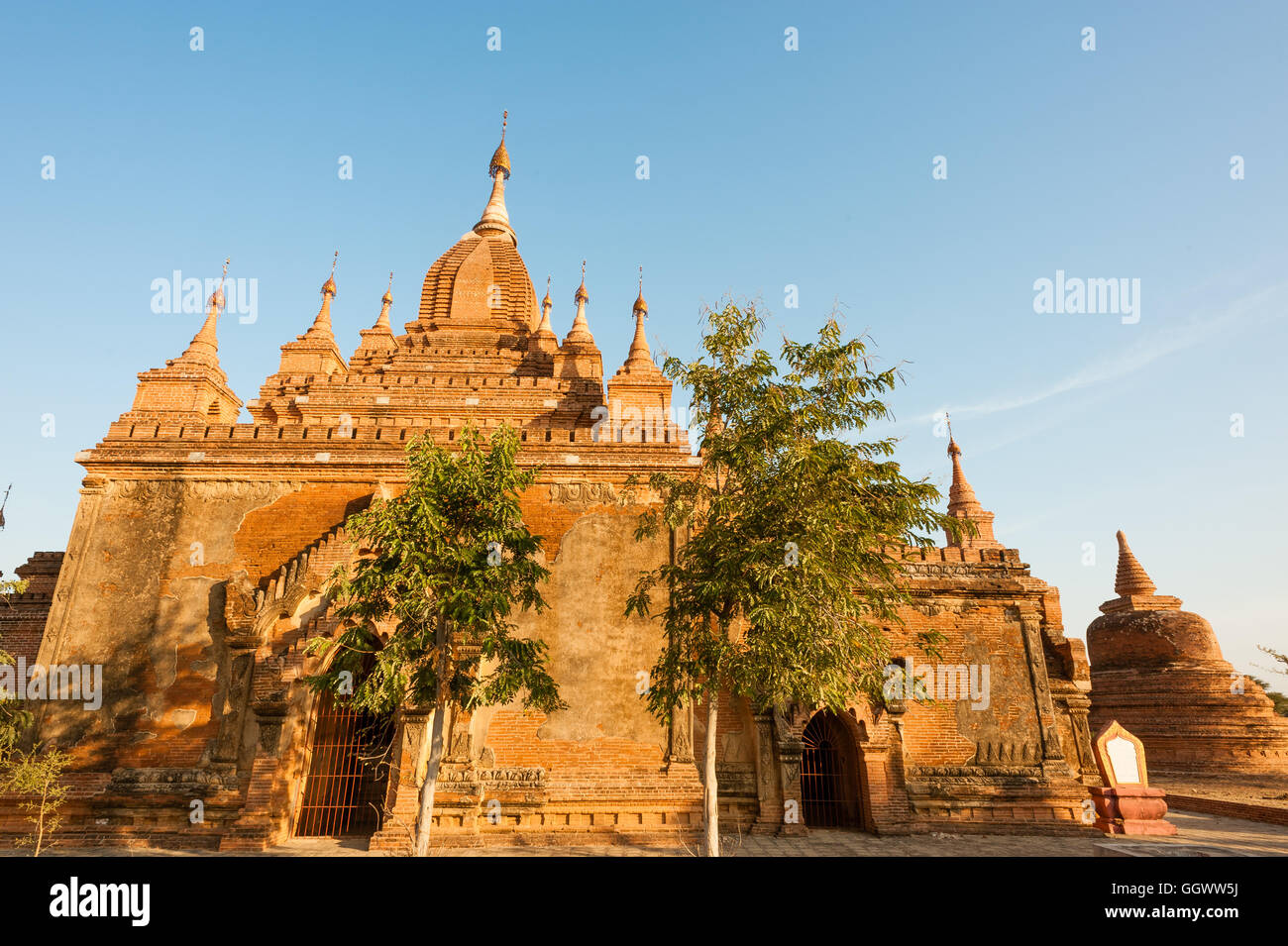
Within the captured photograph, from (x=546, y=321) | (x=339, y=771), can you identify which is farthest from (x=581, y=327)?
(x=339, y=771)

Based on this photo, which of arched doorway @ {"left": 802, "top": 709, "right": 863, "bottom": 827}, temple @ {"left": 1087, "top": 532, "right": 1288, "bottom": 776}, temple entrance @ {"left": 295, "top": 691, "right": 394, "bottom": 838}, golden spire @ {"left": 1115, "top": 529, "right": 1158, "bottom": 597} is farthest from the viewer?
golden spire @ {"left": 1115, "top": 529, "right": 1158, "bottom": 597}

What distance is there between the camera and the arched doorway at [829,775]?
15516mm

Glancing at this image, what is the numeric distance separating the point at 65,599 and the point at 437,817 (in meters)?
9.11

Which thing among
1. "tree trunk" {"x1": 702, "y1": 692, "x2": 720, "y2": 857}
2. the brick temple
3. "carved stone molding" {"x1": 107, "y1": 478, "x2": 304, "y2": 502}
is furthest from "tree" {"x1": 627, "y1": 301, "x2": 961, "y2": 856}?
"carved stone molding" {"x1": 107, "y1": 478, "x2": 304, "y2": 502}

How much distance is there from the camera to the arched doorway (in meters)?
15.5

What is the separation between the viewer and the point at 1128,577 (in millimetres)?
30109

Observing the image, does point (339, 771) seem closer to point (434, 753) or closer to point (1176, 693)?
point (434, 753)

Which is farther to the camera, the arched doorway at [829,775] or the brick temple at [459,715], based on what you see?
the arched doorway at [829,775]

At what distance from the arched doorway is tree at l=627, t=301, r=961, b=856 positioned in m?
4.60

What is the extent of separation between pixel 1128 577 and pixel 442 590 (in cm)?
3014

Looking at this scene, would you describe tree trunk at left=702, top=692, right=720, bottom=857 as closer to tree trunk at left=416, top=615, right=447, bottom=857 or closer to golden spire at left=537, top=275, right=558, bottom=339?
tree trunk at left=416, top=615, right=447, bottom=857

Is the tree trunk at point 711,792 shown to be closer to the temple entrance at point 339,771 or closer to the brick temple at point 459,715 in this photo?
the brick temple at point 459,715

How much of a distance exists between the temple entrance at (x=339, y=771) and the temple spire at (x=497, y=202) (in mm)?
24273

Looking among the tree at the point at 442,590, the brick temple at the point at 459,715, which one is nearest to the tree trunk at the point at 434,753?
the tree at the point at 442,590
